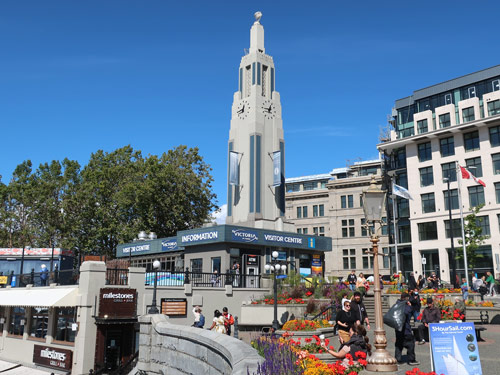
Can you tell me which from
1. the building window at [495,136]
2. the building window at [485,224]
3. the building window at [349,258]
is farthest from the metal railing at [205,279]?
the building window at [349,258]

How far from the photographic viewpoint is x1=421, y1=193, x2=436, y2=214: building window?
5178 cm

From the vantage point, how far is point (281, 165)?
41.1 metres

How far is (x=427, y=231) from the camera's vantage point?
51812 millimetres

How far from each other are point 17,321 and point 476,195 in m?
43.0

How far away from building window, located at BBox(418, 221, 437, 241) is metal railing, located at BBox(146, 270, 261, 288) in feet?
90.3

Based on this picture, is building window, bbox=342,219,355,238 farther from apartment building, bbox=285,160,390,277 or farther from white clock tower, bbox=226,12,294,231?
white clock tower, bbox=226,12,294,231

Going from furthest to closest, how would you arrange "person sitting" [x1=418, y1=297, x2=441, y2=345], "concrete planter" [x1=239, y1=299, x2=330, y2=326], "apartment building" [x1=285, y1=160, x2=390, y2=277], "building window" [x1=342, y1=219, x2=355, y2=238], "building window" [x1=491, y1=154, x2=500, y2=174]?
1. "building window" [x1=342, y1=219, x2=355, y2=238]
2. "apartment building" [x1=285, y1=160, x2=390, y2=277]
3. "building window" [x1=491, y1=154, x2=500, y2=174]
4. "concrete planter" [x1=239, y1=299, x2=330, y2=326]
5. "person sitting" [x1=418, y1=297, x2=441, y2=345]

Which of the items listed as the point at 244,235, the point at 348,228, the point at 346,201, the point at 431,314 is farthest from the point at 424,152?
the point at 431,314

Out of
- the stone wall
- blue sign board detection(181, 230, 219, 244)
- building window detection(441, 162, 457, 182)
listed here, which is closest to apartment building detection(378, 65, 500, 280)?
building window detection(441, 162, 457, 182)

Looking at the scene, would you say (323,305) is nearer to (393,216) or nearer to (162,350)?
(162,350)

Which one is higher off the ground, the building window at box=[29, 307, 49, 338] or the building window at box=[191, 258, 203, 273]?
the building window at box=[191, 258, 203, 273]

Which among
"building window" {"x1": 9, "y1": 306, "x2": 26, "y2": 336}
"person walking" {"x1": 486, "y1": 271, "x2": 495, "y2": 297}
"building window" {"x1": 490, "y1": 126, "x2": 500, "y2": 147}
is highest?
"building window" {"x1": 490, "y1": 126, "x2": 500, "y2": 147}

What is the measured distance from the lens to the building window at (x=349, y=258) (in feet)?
206

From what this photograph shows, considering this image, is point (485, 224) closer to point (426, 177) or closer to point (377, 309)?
point (426, 177)
